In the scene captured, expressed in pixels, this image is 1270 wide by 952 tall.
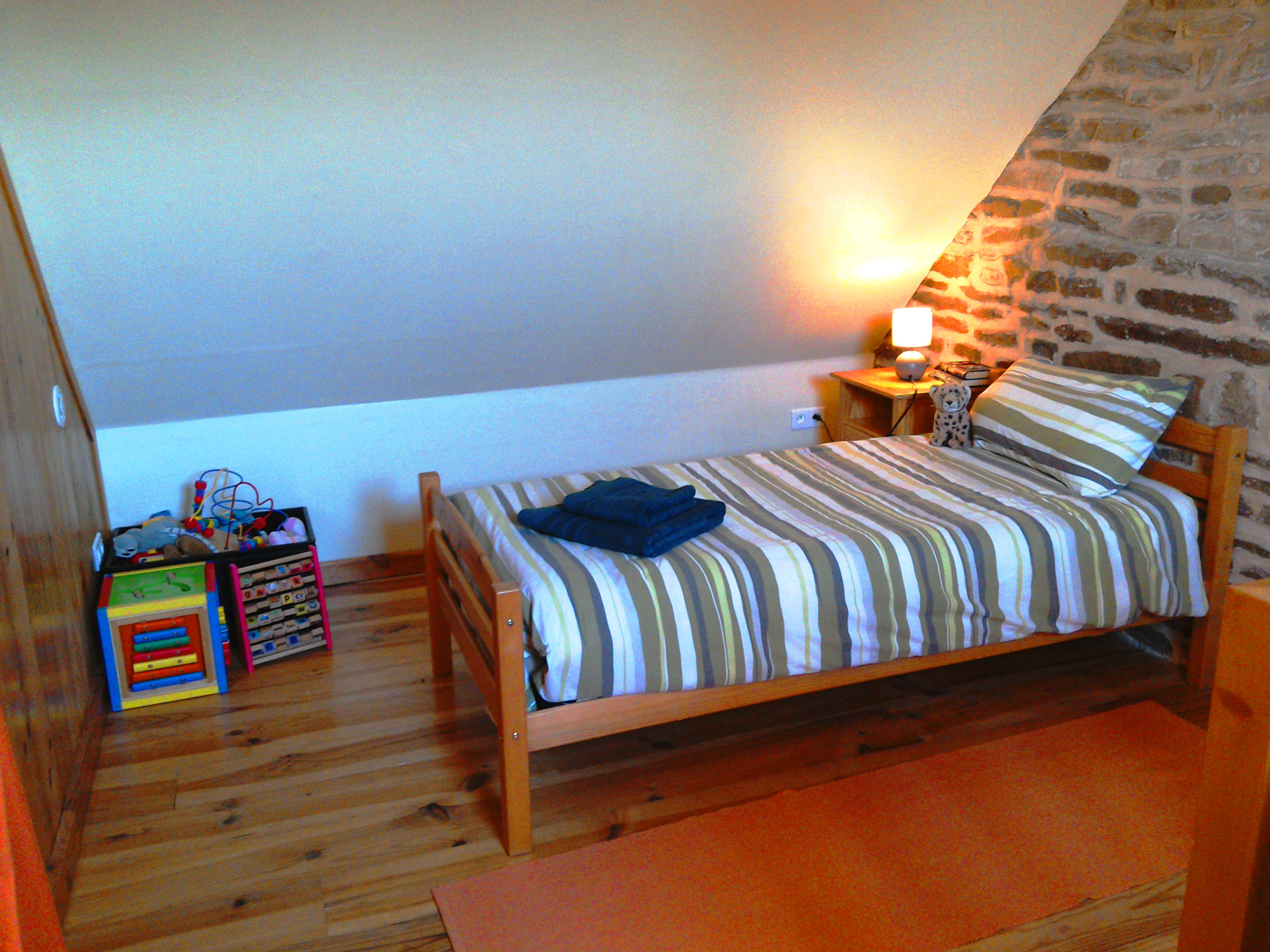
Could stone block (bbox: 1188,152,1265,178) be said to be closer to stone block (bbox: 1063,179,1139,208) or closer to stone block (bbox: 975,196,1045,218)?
stone block (bbox: 1063,179,1139,208)

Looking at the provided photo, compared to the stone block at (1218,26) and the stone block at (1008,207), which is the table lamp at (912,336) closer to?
the stone block at (1008,207)

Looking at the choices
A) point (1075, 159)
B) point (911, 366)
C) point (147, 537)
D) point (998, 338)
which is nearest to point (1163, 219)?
point (1075, 159)

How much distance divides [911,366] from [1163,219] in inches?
40.7

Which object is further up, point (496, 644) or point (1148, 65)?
point (1148, 65)

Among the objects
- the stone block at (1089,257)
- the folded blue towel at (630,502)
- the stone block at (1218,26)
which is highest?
the stone block at (1218,26)

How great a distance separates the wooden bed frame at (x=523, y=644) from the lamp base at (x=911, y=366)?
3.08 feet

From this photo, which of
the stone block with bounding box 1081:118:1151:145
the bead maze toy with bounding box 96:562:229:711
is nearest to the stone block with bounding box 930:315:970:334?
the stone block with bounding box 1081:118:1151:145

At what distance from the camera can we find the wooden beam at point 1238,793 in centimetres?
83

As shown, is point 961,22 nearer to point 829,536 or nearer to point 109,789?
point 829,536

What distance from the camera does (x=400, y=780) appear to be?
8.47ft

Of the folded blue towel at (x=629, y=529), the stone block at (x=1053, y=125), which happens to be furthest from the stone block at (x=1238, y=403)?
the folded blue towel at (x=629, y=529)

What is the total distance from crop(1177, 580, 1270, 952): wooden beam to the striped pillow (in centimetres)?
210

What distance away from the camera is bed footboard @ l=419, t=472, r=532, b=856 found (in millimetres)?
2162

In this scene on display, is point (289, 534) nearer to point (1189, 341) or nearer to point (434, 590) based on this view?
point (434, 590)
